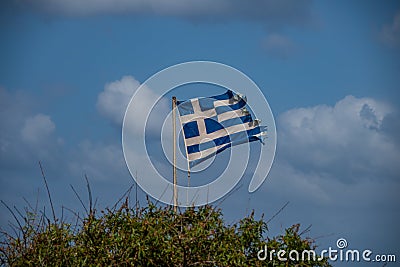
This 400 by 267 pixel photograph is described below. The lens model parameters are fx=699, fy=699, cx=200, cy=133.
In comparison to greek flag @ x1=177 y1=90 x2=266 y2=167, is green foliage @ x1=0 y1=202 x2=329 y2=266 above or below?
below

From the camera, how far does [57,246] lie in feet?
27.1

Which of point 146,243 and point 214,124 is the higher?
point 214,124

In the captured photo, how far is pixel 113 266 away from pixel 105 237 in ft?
1.90

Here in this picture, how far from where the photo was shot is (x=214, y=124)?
13.2 m

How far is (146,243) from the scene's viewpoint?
809cm

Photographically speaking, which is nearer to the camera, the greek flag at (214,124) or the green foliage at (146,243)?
the green foliage at (146,243)

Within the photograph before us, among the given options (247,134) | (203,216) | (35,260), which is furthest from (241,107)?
(35,260)

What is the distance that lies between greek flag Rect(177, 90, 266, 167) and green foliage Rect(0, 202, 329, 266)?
344 cm

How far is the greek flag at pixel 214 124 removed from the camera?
12.6 meters

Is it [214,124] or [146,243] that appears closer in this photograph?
[146,243]

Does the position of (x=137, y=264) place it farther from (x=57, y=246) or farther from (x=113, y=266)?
(x=57, y=246)

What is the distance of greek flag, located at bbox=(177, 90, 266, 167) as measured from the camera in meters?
12.6

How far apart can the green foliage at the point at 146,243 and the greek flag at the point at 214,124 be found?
11.3 ft

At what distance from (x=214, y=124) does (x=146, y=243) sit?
5.41 metres
